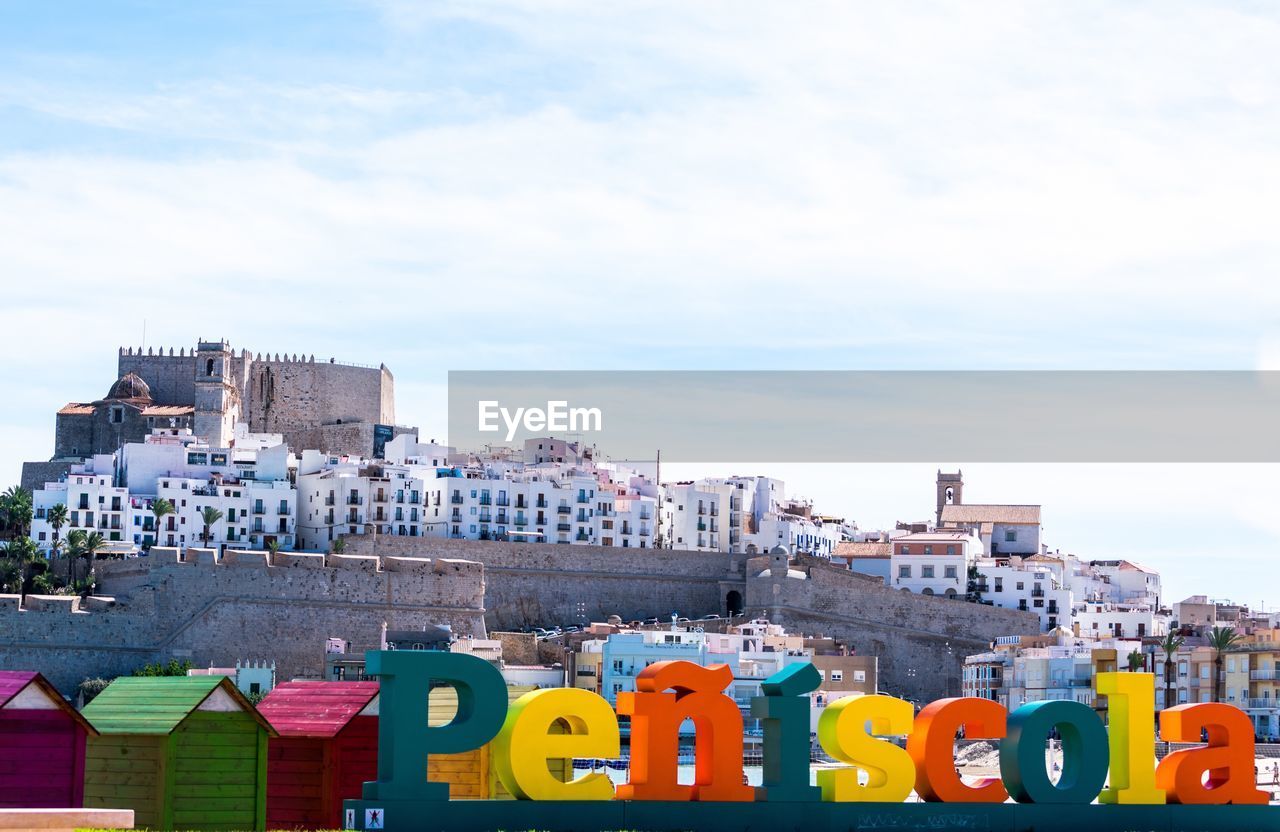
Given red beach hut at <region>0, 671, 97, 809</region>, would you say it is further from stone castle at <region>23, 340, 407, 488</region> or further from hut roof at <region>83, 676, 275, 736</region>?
stone castle at <region>23, 340, 407, 488</region>

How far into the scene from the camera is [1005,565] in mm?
82562

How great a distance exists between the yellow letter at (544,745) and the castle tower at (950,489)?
73.9 m

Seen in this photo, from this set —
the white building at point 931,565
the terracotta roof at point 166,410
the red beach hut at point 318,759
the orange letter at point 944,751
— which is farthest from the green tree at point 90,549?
the orange letter at point 944,751

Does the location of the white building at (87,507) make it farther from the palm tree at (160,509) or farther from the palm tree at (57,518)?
the palm tree at (160,509)

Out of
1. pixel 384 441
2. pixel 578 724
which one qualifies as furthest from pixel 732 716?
pixel 384 441

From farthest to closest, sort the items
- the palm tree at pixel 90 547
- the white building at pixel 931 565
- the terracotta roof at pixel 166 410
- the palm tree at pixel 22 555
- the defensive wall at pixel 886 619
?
1. the terracotta roof at pixel 166 410
2. the white building at pixel 931 565
3. the defensive wall at pixel 886 619
4. the palm tree at pixel 90 547
5. the palm tree at pixel 22 555

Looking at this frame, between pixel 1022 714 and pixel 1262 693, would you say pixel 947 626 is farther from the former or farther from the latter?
pixel 1022 714

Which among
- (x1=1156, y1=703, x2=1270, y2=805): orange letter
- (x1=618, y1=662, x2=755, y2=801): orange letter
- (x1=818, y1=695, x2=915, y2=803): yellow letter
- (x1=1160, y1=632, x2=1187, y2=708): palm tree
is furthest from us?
(x1=1160, y1=632, x2=1187, y2=708): palm tree

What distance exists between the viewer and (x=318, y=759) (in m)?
23.7

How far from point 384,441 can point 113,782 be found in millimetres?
68912

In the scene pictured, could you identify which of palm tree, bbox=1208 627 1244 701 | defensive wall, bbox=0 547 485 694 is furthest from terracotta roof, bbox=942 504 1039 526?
defensive wall, bbox=0 547 485 694

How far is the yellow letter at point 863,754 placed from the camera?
24.2 m

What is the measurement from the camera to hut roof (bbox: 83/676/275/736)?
73.4ft

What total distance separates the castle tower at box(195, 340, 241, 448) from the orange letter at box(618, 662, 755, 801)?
2375 inches
